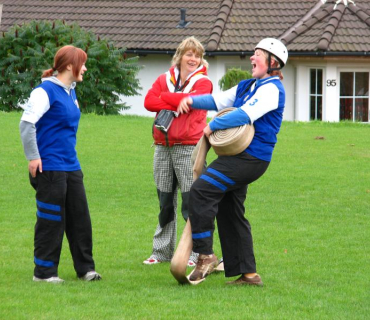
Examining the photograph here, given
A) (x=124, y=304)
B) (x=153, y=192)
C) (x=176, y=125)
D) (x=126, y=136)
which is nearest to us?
(x=124, y=304)

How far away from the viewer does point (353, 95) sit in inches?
1112

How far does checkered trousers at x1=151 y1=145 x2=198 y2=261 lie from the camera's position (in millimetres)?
8148

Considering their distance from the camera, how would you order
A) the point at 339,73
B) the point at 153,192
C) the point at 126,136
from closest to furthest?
the point at 153,192 < the point at 126,136 < the point at 339,73

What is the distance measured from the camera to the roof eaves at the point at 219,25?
28.1m

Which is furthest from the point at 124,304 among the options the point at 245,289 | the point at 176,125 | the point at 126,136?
the point at 126,136

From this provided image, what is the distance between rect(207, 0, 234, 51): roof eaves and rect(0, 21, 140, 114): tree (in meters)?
4.44

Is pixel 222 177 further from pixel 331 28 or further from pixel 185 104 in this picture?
pixel 331 28

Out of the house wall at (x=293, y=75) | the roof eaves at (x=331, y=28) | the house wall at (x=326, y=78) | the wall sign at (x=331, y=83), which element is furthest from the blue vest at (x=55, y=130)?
the wall sign at (x=331, y=83)

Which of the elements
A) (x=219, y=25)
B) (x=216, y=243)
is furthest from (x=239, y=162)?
(x=219, y=25)

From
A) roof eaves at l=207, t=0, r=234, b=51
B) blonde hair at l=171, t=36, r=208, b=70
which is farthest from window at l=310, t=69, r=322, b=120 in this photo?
blonde hair at l=171, t=36, r=208, b=70

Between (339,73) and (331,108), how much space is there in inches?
43.0

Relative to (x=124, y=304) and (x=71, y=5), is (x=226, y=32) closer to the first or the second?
(x=71, y=5)

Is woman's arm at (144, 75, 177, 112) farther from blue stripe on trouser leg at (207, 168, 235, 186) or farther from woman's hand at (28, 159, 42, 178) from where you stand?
woman's hand at (28, 159, 42, 178)

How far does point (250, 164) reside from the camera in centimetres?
705
